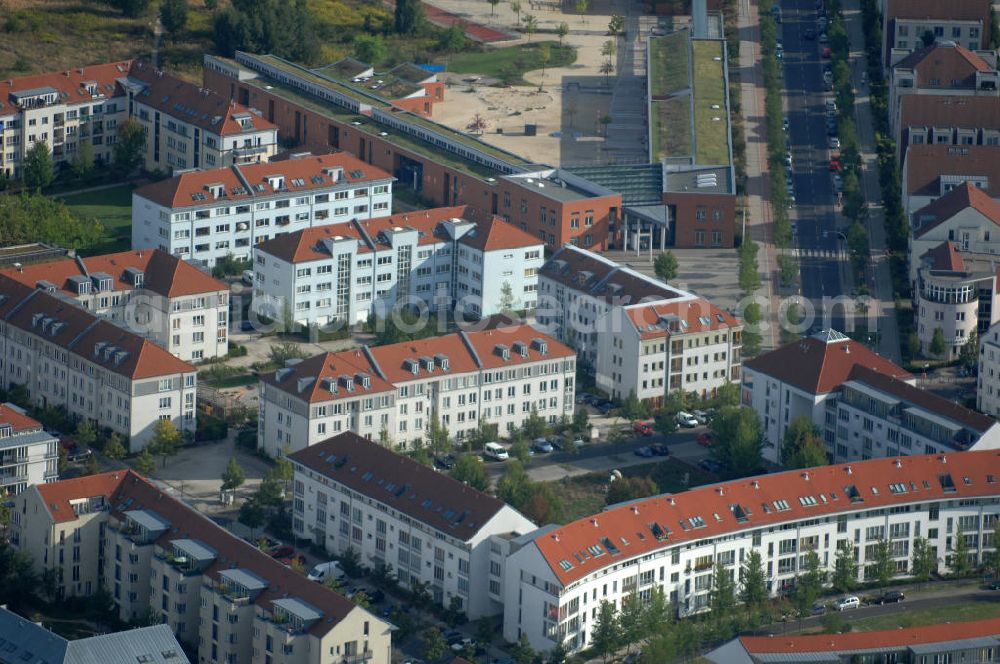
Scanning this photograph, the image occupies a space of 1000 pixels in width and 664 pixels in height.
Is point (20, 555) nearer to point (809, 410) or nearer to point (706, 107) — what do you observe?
point (809, 410)

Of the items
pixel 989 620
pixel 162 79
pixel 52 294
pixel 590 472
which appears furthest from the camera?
pixel 162 79

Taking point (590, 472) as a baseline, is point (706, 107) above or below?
above

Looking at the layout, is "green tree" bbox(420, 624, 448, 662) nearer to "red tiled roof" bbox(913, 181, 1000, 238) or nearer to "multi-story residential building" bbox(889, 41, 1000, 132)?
"red tiled roof" bbox(913, 181, 1000, 238)

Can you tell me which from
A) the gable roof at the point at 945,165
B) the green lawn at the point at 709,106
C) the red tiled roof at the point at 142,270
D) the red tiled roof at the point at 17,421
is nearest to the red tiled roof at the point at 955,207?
the gable roof at the point at 945,165

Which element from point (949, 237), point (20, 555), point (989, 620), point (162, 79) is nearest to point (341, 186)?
point (162, 79)

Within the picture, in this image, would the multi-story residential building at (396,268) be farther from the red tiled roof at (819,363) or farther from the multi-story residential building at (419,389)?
the red tiled roof at (819,363)

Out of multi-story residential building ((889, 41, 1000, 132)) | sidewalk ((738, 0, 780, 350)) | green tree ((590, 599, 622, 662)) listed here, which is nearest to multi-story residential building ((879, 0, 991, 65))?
multi-story residential building ((889, 41, 1000, 132))

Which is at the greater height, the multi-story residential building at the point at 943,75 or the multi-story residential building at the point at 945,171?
the multi-story residential building at the point at 943,75
